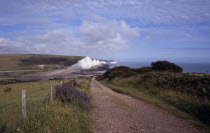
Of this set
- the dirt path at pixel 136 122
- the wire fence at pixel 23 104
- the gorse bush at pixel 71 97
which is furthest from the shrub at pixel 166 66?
the gorse bush at pixel 71 97

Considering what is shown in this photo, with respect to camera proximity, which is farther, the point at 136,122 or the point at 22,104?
the point at 136,122

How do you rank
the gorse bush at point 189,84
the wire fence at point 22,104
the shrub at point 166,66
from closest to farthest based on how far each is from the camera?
the wire fence at point 22,104
the gorse bush at point 189,84
the shrub at point 166,66

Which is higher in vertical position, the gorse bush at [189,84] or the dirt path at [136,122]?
the gorse bush at [189,84]

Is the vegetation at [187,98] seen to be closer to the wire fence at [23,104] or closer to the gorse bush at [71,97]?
the gorse bush at [71,97]

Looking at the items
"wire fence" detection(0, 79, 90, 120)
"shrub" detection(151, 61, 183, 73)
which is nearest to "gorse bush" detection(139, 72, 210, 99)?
"wire fence" detection(0, 79, 90, 120)

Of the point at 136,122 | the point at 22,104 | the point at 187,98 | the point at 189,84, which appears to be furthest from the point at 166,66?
the point at 22,104

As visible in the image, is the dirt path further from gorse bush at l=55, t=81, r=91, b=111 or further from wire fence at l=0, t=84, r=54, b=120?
wire fence at l=0, t=84, r=54, b=120

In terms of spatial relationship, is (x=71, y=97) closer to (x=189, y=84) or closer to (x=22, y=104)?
(x=22, y=104)

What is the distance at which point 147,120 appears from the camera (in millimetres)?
6895

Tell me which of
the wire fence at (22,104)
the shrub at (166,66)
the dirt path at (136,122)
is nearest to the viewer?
the dirt path at (136,122)

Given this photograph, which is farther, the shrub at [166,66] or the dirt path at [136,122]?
the shrub at [166,66]

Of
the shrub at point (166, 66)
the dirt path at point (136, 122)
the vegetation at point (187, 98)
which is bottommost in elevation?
the dirt path at point (136, 122)

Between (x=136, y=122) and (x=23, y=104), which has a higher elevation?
(x=23, y=104)

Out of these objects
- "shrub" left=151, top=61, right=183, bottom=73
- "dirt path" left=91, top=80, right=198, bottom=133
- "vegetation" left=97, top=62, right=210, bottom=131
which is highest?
"shrub" left=151, top=61, right=183, bottom=73
